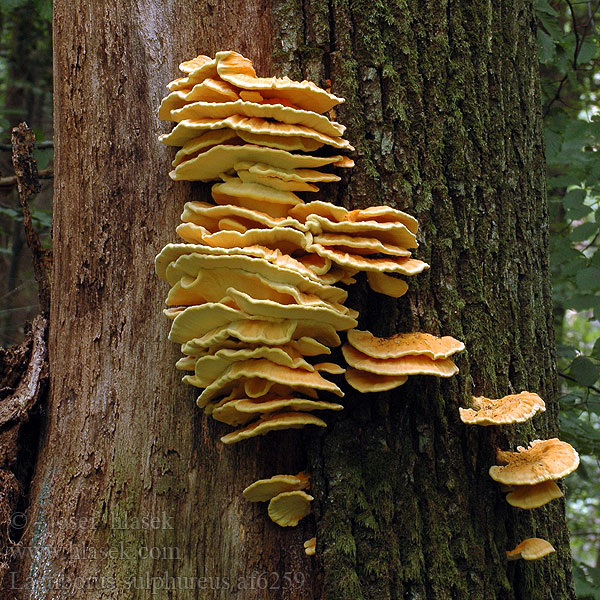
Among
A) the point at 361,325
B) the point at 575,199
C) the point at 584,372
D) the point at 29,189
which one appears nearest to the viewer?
the point at 361,325

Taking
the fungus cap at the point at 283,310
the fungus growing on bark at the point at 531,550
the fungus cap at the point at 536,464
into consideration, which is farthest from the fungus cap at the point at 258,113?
the fungus growing on bark at the point at 531,550

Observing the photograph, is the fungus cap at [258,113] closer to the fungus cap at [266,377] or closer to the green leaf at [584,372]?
the fungus cap at [266,377]

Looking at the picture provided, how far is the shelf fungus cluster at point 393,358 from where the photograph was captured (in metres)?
2.18

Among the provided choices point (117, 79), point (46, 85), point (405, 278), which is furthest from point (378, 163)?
point (46, 85)

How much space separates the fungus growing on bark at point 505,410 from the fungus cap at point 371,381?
1.03 feet

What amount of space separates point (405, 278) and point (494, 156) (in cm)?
85

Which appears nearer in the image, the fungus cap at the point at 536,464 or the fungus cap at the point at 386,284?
the fungus cap at the point at 536,464

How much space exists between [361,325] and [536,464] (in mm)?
907

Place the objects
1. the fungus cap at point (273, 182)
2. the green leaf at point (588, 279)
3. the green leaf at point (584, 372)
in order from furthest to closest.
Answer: the green leaf at point (588, 279) < the green leaf at point (584, 372) < the fungus cap at point (273, 182)

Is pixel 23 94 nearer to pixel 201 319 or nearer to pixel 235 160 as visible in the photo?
pixel 235 160

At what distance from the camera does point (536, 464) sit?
2.27 m

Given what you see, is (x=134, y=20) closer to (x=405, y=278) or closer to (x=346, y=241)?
(x=346, y=241)

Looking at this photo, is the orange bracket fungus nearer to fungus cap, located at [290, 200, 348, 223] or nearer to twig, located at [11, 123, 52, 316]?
fungus cap, located at [290, 200, 348, 223]

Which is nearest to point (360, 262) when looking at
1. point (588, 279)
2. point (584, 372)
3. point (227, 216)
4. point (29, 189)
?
point (227, 216)
